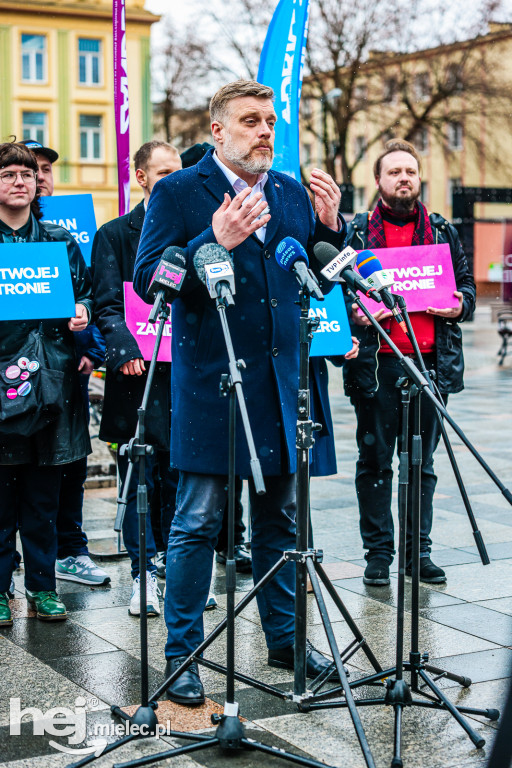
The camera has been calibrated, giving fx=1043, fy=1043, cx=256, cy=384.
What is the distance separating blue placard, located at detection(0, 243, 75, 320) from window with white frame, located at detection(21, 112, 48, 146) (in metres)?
40.6

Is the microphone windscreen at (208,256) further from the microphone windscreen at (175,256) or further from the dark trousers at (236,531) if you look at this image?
the dark trousers at (236,531)

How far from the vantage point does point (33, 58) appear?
4341 cm

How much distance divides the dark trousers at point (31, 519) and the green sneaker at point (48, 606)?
4 centimetres

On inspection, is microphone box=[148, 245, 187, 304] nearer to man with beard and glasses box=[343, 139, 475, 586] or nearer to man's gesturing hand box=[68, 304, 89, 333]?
man's gesturing hand box=[68, 304, 89, 333]

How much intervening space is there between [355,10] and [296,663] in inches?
1178

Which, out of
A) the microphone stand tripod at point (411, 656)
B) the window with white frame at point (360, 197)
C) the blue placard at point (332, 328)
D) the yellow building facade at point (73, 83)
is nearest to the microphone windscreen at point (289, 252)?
the microphone stand tripod at point (411, 656)

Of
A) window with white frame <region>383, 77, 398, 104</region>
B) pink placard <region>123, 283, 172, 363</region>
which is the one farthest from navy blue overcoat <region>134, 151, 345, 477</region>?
window with white frame <region>383, 77, 398, 104</region>

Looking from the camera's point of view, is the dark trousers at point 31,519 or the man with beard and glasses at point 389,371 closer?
the dark trousers at point 31,519

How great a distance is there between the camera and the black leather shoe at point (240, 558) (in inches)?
220

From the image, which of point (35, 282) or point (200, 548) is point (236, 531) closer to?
point (35, 282)

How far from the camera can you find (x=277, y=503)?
13.1 feet

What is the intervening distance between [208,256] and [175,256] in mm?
152

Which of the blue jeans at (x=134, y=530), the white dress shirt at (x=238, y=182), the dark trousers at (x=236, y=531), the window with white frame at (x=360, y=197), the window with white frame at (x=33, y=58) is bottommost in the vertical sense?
the dark trousers at (x=236, y=531)

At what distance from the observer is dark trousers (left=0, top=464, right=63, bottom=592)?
4.75 metres
